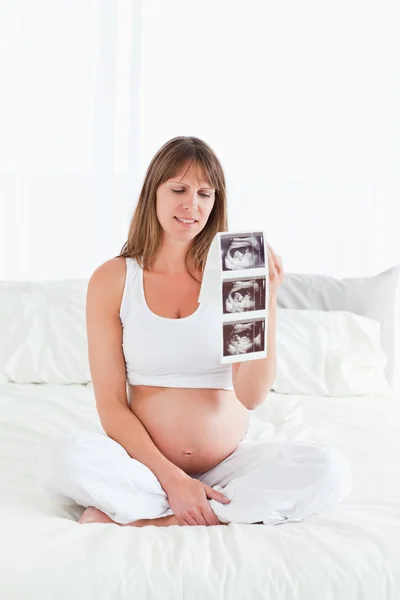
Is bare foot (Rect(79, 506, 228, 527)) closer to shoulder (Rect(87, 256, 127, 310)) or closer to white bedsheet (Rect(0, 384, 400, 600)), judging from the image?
white bedsheet (Rect(0, 384, 400, 600))

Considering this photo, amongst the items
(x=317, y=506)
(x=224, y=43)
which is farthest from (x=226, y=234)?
(x=224, y=43)

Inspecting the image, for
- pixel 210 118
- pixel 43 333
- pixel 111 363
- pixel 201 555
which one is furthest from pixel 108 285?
pixel 210 118

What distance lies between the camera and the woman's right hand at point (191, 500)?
1516mm

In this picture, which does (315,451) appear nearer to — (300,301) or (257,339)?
(257,339)

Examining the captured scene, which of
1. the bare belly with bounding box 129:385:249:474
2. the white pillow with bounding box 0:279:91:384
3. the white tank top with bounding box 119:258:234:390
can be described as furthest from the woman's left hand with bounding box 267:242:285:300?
the white pillow with bounding box 0:279:91:384

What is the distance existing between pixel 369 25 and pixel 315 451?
227 cm

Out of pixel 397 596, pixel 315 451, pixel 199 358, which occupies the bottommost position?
pixel 397 596

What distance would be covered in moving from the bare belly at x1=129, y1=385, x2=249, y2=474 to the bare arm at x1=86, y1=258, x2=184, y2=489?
33 millimetres

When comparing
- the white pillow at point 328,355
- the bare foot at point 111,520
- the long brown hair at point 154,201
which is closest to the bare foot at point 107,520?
the bare foot at point 111,520

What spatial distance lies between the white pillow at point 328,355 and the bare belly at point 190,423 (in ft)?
3.19

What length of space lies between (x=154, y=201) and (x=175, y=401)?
0.44m

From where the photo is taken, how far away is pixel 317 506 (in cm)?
150

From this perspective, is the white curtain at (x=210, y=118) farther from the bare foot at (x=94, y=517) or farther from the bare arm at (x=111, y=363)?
the bare foot at (x=94, y=517)

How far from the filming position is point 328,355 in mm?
2715
